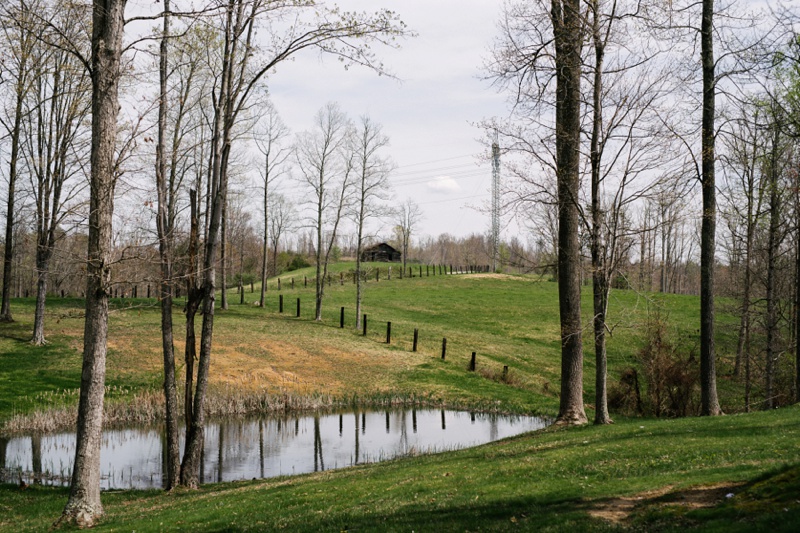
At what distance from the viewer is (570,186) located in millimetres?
15328

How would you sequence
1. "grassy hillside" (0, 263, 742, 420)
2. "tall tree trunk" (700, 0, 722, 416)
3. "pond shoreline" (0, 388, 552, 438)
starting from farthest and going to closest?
"grassy hillside" (0, 263, 742, 420) → "pond shoreline" (0, 388, 552, 438) → "tall tree trunk" (700, 0, 722, 416)

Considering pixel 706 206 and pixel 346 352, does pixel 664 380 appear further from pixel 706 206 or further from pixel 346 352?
pixel 346 352

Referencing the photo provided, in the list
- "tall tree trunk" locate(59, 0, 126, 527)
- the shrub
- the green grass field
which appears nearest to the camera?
the green grass field

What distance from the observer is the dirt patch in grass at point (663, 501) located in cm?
666

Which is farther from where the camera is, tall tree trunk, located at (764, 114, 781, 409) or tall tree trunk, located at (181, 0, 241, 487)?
tall tree trunk, located at (764, 114, 781, 409)

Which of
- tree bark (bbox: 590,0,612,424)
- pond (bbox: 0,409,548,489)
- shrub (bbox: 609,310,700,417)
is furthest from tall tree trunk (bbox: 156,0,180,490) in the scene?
shrub (bbox: 609,310,700,417)

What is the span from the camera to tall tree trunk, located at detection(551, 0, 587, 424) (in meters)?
15.5

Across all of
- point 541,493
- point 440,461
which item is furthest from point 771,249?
point 541,493

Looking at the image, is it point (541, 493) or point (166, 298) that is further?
point (166, 298)

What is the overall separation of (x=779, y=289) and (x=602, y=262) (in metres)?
24.5

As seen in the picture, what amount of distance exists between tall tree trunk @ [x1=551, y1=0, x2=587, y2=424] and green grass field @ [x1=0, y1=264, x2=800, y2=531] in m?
1.24

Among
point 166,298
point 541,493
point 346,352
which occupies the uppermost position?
point 166,298

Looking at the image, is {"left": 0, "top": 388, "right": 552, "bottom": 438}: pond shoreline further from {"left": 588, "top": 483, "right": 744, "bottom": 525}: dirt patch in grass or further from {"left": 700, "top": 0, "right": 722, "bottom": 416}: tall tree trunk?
{"left": 588, "top": 483, "right": 744, "bottom": 525}: dirt patch in grass

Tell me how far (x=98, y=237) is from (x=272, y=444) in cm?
1224
